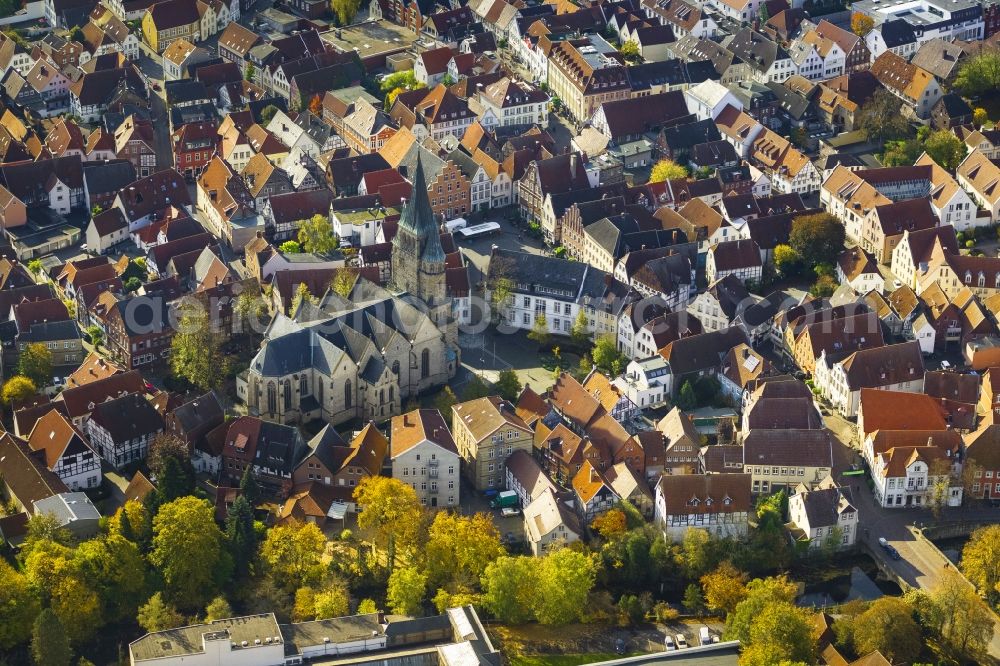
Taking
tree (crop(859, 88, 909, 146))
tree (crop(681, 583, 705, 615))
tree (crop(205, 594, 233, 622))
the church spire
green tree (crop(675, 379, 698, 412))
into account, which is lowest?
tree (crop(681, 583, 705, 615))

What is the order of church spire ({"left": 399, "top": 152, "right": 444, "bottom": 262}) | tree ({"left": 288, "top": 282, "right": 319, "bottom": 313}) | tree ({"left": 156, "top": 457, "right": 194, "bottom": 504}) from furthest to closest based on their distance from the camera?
tree ({"left": 288, "top": 282, "right": 319, "bottom": 313})
church spire ({"left": 399, "top": 152, "right": 444, "bottom": 262})
tree ({"left": 156, "top": 457, "right": 194, "bottom": 504})

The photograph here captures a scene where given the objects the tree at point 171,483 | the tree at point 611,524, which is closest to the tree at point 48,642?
the tree at point 171,483

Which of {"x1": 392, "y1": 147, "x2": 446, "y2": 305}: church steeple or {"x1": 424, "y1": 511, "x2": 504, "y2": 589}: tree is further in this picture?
{"x1": 392, "y1": 147, "x2": 446, "y2": 305}: church steeple

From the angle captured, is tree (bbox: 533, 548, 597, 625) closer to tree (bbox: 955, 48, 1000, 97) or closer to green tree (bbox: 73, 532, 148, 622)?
green tree (bbox: 73, 532, 148, 622)

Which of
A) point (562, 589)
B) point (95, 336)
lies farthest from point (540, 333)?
point (562, 589)

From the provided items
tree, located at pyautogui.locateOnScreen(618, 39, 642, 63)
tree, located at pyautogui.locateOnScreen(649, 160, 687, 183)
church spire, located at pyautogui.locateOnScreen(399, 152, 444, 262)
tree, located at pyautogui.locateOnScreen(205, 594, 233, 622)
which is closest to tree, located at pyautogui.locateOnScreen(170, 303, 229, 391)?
church spire, located at pyautogui.locateOnScreen(399, 152, 444, 262)

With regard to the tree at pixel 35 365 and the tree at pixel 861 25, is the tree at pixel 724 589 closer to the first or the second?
the tree at pixel 35 365

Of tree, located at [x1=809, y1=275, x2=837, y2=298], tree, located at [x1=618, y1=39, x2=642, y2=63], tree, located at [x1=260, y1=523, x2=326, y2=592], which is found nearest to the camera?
tree, located at [x1=260, y1=523, x2=326, y2=592]
